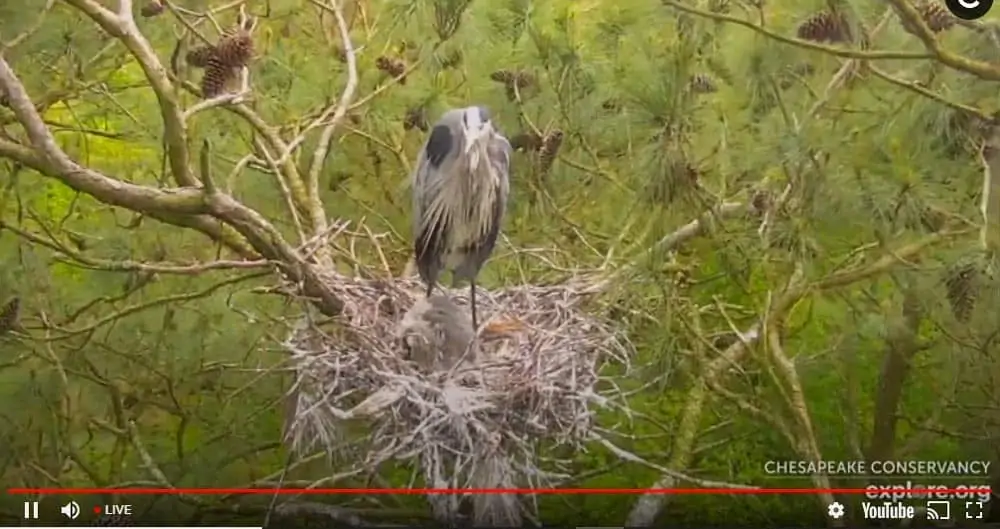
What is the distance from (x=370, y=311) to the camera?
1.37m

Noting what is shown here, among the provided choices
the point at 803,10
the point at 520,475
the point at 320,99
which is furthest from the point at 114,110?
the point at 803,10

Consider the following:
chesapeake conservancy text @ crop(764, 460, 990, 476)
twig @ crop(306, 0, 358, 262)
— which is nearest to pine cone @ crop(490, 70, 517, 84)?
twig @ crop(306, 0, 358, 262)

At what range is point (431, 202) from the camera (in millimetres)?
1365

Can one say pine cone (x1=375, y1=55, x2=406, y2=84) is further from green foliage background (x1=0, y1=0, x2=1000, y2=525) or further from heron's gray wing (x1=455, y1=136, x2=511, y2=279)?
heron's gray wing (x1=455, y1=136, x2=511, y2=279)

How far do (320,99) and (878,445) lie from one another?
1.00 meters

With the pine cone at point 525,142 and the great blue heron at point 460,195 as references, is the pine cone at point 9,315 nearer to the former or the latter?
the great blue heron at point 460,195

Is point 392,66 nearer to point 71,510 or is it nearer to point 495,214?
point 495,214

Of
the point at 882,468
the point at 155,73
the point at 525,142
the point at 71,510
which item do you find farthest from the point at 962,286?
the point at 71,510

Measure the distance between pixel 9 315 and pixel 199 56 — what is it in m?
0.49

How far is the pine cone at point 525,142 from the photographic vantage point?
53.9 inches

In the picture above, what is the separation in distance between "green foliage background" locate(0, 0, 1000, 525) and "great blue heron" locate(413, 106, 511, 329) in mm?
27

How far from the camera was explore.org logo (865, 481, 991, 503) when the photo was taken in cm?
137

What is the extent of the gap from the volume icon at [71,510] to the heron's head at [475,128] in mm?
808

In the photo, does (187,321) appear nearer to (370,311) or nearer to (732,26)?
(370,311)
